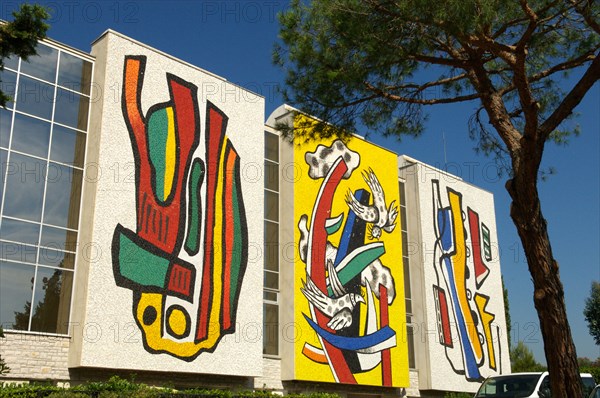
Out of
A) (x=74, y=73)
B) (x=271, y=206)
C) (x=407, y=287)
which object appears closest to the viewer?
(x=74, y=73)

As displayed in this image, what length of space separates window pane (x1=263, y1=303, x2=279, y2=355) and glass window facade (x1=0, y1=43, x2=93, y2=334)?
685cm

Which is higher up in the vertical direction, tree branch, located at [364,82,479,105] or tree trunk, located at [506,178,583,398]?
tree branch, located at [364,82,479,105]

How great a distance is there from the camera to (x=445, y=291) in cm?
2909

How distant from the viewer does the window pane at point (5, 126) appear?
1731cm

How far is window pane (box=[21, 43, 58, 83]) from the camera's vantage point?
18.3 meters

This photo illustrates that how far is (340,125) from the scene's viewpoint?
39.4 ft

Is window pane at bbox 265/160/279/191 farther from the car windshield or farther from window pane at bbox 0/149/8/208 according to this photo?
the car windshield

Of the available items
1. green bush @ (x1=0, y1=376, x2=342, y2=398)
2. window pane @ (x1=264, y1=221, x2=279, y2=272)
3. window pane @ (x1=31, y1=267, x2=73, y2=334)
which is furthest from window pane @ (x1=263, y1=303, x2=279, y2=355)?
window pane @ (x1=31, y1=267, x2=73, y2=334)

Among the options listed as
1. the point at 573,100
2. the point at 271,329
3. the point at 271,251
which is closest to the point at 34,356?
the point at 271,329

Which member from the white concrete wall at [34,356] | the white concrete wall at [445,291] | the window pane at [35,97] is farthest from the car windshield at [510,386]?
the window pane at [35,97]

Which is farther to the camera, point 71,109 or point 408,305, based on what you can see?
point 408,305

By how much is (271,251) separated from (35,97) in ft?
30.0

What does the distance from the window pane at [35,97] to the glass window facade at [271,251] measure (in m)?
8.00

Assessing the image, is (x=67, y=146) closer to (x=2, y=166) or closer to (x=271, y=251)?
(x=2, y=166)
